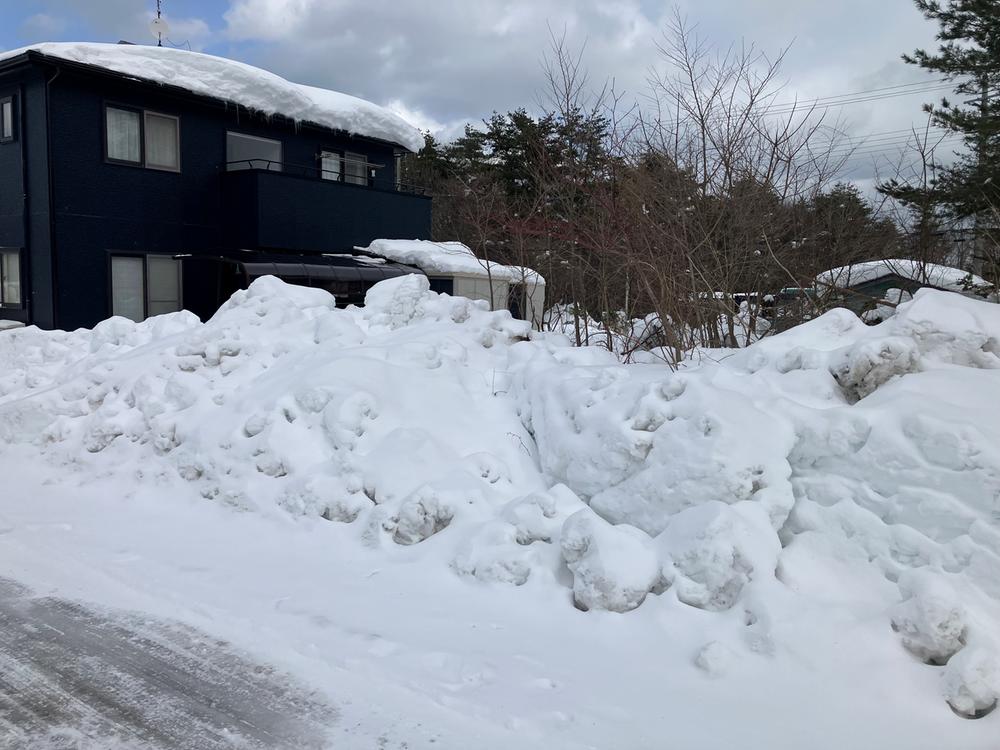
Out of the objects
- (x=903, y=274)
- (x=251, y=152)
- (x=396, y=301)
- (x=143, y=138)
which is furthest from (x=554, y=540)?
(x=251, y=152)

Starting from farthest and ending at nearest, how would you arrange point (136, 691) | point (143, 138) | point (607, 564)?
point (143, 138), point (607, 564), point (136, 691)

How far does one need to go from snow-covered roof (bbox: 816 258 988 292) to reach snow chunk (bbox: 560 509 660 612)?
4.57m

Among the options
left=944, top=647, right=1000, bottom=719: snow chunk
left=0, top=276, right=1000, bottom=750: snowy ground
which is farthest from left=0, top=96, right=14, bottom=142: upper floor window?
left=944, top=647, right=1000, bottom=719: snow chunk

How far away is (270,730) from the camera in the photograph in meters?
3.13

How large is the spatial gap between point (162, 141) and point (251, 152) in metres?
1.96

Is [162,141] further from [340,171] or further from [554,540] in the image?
[554,540]

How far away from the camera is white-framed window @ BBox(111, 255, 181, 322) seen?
1397cm

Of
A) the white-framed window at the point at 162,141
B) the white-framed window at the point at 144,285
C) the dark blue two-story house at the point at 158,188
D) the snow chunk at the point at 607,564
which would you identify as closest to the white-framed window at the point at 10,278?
the dark blue two-story house at the point at 158,188

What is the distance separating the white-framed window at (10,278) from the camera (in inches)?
550

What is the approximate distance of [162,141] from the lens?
14.5m

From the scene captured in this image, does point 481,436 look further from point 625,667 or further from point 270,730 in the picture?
point 270,730

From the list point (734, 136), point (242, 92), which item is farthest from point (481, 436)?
point (242, 92)

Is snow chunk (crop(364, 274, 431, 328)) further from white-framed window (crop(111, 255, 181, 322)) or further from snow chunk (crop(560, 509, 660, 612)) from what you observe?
white-framed window (crop(111, 255, 181, 322))

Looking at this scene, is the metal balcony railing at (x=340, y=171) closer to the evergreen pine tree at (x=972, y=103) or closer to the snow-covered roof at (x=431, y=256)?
the snow-covered roof at (x=431, y=256)
